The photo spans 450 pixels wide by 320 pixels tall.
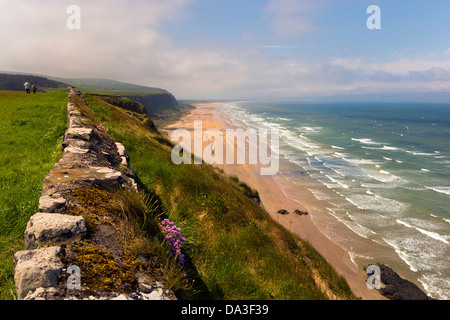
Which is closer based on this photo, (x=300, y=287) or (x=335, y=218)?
(x=300, y=287)

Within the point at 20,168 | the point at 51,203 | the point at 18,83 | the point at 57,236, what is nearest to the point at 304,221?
the point at 20,168

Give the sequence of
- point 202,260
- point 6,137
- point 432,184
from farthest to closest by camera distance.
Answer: point 432,184 → point 6,137 → point 202,260

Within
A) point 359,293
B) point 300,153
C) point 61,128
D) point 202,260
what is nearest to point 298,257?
point 202,260

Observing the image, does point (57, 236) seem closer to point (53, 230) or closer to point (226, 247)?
point (53, 230)

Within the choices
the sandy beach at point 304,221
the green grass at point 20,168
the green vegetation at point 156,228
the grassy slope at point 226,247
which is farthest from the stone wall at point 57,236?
the sandy beach at point 304,221

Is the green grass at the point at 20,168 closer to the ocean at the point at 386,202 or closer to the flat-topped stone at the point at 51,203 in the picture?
the flat-topped stone at the point at 51,203

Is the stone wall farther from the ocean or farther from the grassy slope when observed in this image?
the ocean

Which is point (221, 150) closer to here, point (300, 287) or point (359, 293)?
point (359, 293)
